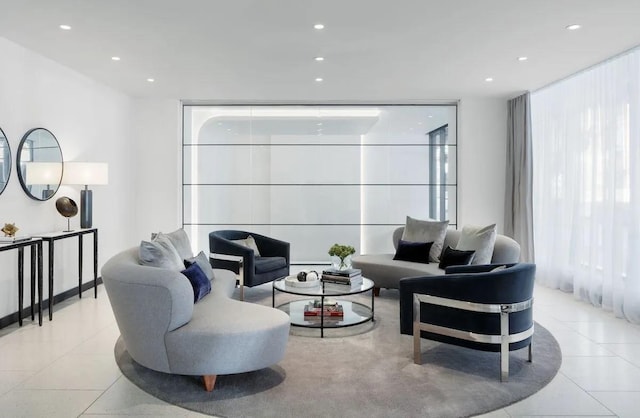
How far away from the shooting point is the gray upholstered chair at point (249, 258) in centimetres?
546

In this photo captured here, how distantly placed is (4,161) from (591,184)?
6.27m

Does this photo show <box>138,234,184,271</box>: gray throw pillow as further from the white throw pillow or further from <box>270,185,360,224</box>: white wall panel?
<box>270,185,360,224</box>: white wall panel

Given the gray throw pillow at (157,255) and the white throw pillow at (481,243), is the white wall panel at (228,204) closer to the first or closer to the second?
the white throw pillow at (481,243)

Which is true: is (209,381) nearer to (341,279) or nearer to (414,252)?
(341,279)

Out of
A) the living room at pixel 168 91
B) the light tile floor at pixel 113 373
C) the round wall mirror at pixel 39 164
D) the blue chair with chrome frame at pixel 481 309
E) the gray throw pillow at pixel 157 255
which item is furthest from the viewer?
the round wall mirror at pixel 39 164

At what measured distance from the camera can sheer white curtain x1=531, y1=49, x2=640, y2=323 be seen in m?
4.87

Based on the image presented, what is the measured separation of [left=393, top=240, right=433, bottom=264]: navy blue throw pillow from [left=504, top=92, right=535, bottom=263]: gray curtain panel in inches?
80.2

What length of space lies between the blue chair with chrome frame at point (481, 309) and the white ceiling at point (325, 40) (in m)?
2.12

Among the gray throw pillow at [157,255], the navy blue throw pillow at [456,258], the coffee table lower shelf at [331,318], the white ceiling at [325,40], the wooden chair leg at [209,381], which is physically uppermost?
the white ceiling at [325,40]

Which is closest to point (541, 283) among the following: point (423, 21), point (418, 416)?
point (423, 21)

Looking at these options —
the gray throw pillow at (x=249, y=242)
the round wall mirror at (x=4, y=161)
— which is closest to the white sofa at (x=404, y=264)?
the gray throw pillow at (x=249, y=242)

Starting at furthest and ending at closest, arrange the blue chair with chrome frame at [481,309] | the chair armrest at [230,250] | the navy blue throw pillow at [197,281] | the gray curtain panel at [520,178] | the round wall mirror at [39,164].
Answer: the gray curtain panel at [520,178], the chair armrest at [230,250], the round wall mirror at [39,164], the navy blue throw pillow at [197,281], the blue chair with chrome frame at [481,309]

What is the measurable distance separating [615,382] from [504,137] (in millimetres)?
4964

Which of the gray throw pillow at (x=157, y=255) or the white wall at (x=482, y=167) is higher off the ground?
the white wall at (x=482, y=167)
